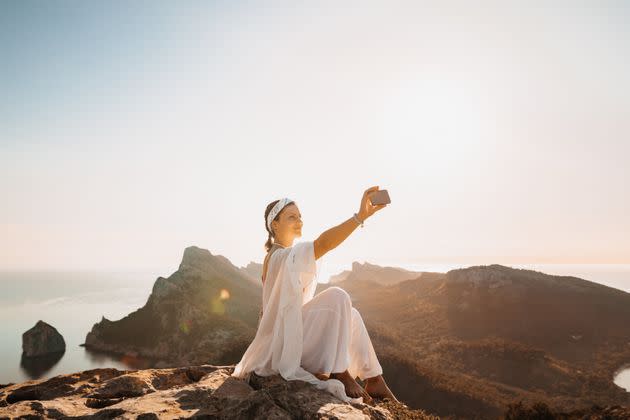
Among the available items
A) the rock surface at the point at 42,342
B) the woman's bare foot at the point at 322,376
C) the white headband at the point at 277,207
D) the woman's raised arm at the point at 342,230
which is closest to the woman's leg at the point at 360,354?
the woman's bare foot at the point at 322,376

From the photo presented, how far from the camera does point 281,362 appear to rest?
407 cm

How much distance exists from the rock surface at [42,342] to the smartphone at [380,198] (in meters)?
91.7

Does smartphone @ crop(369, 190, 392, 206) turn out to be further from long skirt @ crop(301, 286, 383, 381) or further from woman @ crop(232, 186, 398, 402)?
long skirt @ crop(301, 286, 383, 381)

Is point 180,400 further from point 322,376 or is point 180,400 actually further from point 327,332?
point 327,332

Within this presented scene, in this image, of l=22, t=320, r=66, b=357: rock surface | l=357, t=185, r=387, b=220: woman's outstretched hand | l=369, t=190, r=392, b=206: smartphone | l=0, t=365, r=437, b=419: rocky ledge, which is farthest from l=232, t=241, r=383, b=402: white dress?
l=22, t=320, r=66, b=357: rock surface

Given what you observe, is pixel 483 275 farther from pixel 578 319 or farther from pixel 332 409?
pixel 332 409

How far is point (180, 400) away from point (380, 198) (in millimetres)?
3226

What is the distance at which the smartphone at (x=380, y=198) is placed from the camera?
12.1ft

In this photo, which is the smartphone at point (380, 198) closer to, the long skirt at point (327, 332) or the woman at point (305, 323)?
the woman at point (305, 323)

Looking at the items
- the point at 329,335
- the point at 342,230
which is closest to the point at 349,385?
the point at 329,335

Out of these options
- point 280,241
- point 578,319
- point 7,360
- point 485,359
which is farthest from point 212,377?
point 7,360

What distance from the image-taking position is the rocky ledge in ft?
10.3

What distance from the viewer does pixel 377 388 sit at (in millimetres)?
5094

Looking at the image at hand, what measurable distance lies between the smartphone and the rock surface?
9175 cm
